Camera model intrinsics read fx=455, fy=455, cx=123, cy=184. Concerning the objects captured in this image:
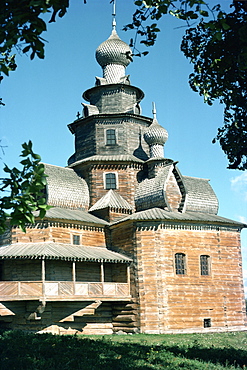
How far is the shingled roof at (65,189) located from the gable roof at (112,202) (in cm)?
86

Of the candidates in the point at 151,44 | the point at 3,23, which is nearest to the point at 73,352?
the point at 151,44

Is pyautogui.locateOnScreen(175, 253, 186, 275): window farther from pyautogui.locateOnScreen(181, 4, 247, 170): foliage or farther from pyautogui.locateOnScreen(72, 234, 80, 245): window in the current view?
pyautogui.locateOnScreen(181, 4, 247, 170): foliage

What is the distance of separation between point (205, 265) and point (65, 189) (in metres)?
9.23

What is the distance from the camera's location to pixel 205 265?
84.4 ft

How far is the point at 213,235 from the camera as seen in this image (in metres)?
26.3

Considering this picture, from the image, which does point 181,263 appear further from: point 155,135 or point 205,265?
point 155,135

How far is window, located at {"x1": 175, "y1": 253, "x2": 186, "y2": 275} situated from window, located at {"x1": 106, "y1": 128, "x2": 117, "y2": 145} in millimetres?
8587

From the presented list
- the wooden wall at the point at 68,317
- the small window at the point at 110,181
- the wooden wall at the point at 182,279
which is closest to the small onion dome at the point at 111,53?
the small window at the point at 110,181

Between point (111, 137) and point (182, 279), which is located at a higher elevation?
point (111, 137)

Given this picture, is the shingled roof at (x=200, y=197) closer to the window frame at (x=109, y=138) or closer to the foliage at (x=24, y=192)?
the window frame at (x=109, y=138)

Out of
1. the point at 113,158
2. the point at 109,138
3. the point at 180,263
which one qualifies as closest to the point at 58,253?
the point at 180,263

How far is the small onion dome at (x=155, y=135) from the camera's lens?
27.9 metres

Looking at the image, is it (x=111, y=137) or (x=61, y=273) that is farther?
(x=111, y=137)

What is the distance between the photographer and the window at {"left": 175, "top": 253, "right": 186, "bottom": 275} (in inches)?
973
